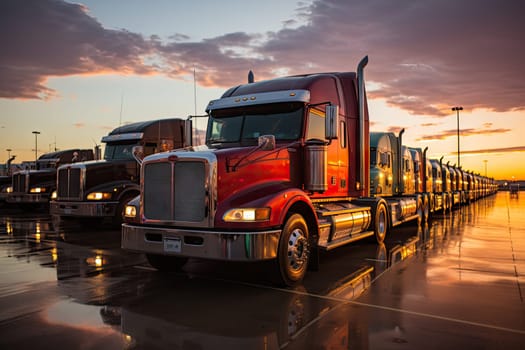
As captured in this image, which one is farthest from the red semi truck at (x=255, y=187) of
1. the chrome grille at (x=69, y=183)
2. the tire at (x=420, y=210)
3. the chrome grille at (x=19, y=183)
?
the chrome grille at (x=19, y=183)

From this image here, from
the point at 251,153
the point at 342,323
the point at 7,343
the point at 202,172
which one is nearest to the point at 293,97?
the point at 251,153

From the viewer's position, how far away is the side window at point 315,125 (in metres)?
7.70

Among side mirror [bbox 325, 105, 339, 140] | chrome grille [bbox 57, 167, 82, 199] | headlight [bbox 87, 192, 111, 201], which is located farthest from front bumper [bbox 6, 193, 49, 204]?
side mirror [bbox 325, 105, 339, 140]

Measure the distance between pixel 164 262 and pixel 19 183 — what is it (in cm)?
1529

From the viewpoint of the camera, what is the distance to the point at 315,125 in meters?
7.87

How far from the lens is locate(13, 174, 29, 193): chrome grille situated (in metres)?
19.5

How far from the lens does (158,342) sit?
4.18 m

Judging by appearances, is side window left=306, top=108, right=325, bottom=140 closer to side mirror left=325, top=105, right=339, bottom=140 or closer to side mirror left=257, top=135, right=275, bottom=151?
side mirror left=325, top=105, right=339, bottom=140

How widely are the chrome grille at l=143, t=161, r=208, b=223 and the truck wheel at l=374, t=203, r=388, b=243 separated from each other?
5.59 meters

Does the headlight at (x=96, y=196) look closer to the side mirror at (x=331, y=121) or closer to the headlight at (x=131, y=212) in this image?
the headlight at (x=131, y=212)

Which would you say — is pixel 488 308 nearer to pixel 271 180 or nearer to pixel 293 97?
pixel 271 180

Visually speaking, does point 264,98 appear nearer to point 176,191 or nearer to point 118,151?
point 176,191

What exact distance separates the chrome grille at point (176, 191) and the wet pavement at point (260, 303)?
1.05m

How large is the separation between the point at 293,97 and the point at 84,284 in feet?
14.3
